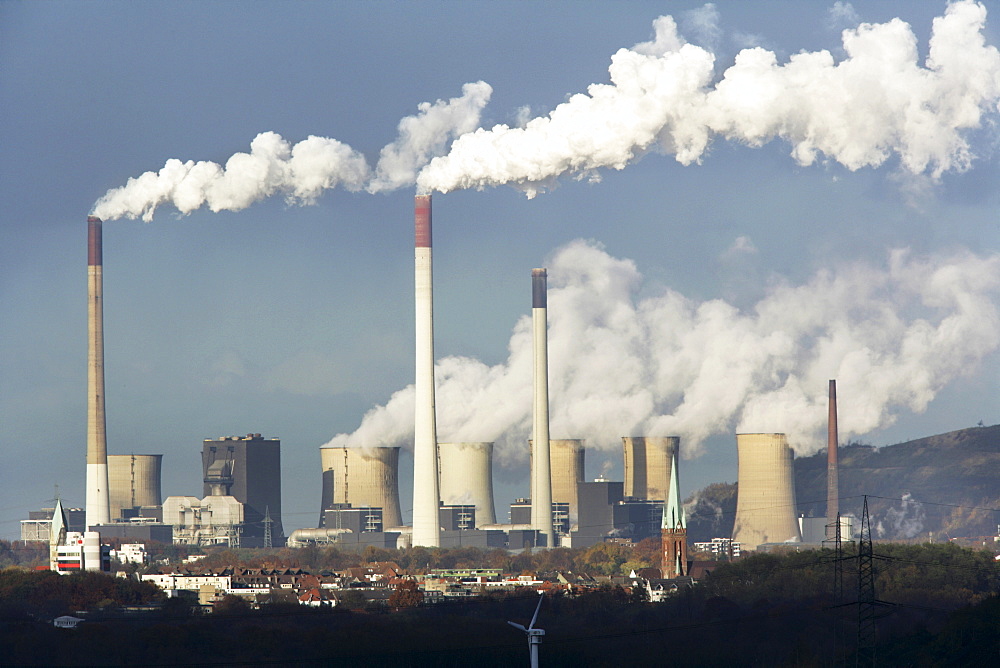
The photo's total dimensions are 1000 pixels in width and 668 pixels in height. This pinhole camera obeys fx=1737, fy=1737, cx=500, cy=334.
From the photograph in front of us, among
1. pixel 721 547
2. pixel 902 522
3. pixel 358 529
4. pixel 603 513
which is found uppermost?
pixel 603 513

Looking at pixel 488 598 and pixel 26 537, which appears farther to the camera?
pixel 26 537

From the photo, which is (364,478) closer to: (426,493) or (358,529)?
(358,529)

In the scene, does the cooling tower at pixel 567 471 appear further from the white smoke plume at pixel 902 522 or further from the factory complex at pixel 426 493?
the white smoke plume at pixel 902 522

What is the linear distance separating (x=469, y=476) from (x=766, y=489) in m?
16.2

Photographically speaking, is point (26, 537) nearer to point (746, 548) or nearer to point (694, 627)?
point (746, 548)

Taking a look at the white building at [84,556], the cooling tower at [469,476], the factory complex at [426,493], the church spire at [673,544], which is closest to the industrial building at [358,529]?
the factory complex at [426,493]

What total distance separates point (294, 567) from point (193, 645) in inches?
1717

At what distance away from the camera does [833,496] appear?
314 ft

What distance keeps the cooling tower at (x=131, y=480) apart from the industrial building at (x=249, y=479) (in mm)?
2511

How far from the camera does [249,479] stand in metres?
108

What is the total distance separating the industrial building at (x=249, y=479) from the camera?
4242 inches

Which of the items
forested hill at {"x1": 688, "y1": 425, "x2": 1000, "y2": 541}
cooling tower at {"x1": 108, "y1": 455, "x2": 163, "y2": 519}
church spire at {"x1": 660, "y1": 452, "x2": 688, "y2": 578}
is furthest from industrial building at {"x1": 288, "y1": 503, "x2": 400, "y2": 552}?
forested hill at {"x1": 688, "y1": 425, "x2": 1000, "y2": 541}

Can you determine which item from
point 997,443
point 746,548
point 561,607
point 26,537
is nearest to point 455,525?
point 746,548

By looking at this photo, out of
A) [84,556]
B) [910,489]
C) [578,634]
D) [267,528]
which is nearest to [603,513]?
[267,528]
